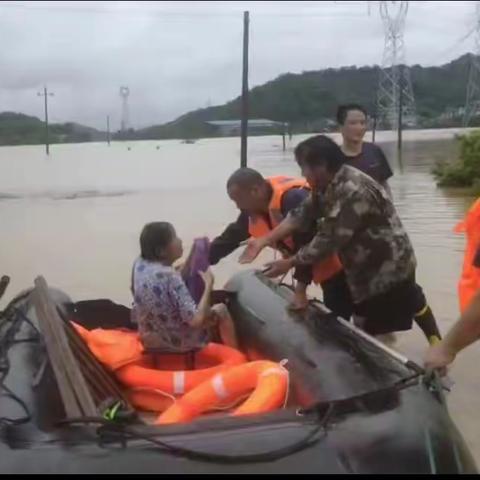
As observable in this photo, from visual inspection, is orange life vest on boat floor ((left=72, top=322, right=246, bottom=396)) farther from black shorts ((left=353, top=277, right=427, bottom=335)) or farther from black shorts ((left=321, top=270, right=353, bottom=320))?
black shorts ((left=353, top=277, right=427, bottom=335))

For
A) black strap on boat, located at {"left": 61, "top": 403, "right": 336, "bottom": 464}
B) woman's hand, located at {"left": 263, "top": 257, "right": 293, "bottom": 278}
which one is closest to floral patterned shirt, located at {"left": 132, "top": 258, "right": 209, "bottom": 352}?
woman's hand, located at {"left": 263, "top": 257, "right": 293, "bottom": 278}

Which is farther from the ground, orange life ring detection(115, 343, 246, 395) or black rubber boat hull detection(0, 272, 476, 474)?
black rubber boat hull detection(0, 272, 476, 474)

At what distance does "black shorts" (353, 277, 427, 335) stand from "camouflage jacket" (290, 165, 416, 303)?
0.28ft

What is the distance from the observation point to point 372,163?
5.15m

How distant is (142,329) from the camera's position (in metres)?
4.47

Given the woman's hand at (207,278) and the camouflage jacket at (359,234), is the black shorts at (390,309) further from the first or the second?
the woman's hand at (207,278)

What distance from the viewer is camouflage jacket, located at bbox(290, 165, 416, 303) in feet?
13.7

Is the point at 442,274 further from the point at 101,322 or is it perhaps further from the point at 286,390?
the point at 286,390

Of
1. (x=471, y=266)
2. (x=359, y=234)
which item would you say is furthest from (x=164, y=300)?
(x=471, y=266)

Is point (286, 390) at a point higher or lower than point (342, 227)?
lower

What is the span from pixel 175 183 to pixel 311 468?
3179 cm

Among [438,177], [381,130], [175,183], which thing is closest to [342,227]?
[438,177]

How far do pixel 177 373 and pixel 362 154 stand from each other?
1.79m

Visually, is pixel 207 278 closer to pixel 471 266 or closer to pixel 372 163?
pixel 372 163
